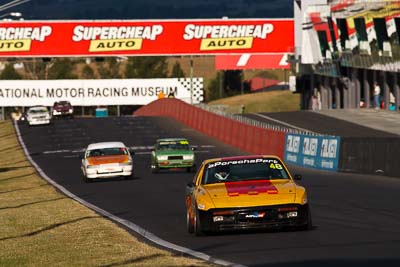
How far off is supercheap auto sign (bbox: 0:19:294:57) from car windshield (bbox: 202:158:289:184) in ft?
306

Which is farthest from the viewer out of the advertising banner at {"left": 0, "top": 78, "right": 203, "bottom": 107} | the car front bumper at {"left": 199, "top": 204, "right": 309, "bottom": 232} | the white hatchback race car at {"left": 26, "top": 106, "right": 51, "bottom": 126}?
the advertising banner at {"left": 0, "top": 78, "right": 203, "bottom": 107}

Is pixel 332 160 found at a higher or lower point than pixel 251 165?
lower

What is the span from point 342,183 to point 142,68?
5921 inches

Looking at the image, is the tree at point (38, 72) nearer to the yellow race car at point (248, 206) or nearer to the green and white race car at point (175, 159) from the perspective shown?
the green and white race car at point (175, 159)

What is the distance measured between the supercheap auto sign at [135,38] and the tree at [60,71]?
6365 cm

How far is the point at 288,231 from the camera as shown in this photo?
719 inches

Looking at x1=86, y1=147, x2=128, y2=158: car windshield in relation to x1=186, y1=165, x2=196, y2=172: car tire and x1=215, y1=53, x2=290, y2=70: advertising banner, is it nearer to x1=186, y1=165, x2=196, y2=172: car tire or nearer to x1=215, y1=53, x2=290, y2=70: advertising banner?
x1=186, y1=165, x2=196, y2=172: car tire

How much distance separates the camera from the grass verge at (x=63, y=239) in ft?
49.5

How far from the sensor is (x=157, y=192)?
3212 centimetres


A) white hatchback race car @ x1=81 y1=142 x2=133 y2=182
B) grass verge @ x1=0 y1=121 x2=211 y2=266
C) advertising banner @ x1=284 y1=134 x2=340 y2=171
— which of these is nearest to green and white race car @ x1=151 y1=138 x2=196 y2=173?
white hatchback race car @ x1=81 y1=142 x2=133 y2=182

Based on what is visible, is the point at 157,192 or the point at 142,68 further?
the point at 142,68

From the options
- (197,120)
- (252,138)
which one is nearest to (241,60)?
(197,120)

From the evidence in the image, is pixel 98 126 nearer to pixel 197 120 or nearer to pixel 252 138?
pixel 197 120

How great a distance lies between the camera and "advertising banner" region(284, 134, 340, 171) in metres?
40.7
